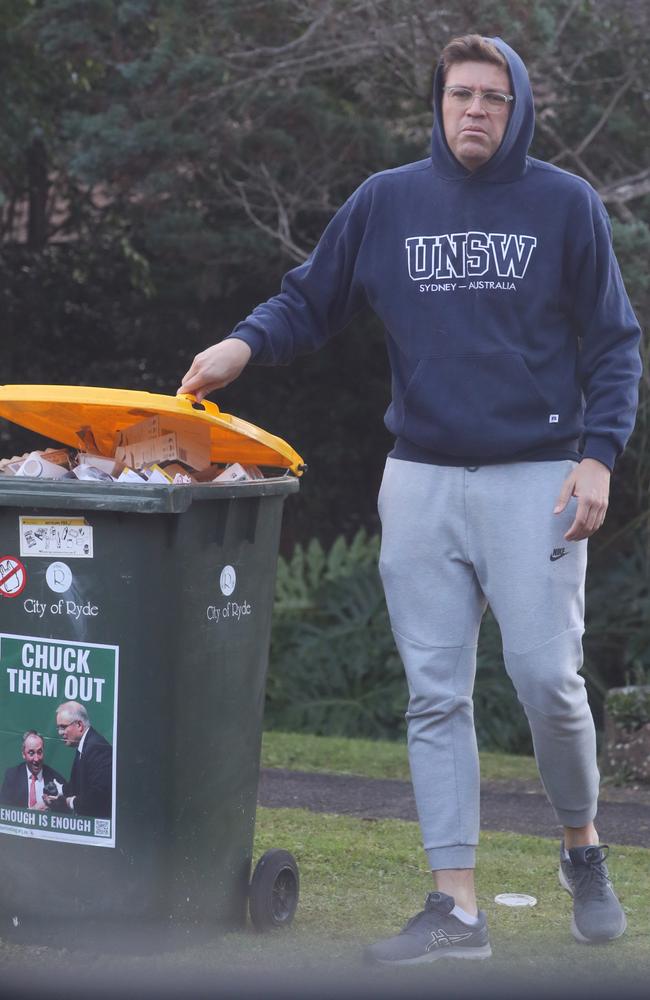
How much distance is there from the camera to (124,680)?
3354mm

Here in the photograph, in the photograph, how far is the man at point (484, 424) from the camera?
11.4ft

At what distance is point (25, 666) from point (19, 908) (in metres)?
0.60

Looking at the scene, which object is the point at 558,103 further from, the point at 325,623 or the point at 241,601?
the point at 241,601

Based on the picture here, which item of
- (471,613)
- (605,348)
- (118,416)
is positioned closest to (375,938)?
(471,613)

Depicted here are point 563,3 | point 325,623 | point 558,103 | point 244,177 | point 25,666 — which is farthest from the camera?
point 325,623

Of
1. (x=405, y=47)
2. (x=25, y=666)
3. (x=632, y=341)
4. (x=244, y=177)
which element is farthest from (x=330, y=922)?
(x=244, y=177)

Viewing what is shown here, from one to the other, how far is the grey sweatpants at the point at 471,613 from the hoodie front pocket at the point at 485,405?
0.07 metres

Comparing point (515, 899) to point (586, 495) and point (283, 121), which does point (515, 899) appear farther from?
point (283, 121)

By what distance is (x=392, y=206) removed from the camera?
363 centimetres

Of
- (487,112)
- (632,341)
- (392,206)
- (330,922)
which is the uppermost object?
(487,112)

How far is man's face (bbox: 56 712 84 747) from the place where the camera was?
3.38 metres

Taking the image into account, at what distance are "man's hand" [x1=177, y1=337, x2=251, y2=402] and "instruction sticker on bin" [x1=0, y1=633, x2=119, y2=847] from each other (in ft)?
2.18

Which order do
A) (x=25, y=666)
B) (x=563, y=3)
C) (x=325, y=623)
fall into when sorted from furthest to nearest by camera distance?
(x=325, y=623) < (x=563, y=3) < (x=25, y=666)

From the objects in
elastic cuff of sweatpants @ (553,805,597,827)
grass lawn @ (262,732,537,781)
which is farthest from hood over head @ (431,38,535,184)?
grass lawn @ (262,732,537,781)
